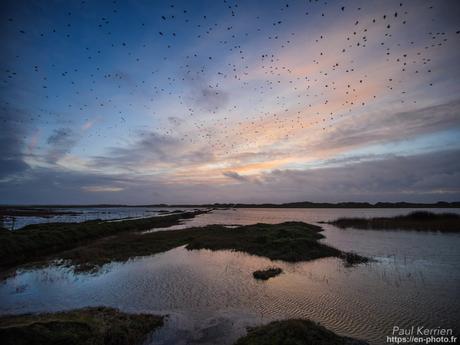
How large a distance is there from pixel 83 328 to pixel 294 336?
7346 millimetres

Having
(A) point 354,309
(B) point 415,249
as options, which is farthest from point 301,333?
(B) point 415,249

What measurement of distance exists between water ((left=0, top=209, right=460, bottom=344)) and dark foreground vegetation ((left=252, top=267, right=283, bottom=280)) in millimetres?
525

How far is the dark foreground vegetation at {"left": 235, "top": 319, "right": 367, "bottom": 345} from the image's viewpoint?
8594mm

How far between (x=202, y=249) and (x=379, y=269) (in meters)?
17.7

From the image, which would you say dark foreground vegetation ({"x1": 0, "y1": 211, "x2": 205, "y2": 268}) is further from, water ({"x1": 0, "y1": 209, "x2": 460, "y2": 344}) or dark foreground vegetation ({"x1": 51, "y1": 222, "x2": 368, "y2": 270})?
water ({"x1": 0, "y1": 209, "x2": 460, "y2": 344})

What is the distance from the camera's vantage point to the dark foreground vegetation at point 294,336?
8.59 m

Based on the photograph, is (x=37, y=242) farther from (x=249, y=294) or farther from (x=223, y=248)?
(x=249, y=294)

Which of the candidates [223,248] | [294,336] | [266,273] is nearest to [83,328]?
[294,336]

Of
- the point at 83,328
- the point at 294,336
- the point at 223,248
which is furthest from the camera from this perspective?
the point at 223,248

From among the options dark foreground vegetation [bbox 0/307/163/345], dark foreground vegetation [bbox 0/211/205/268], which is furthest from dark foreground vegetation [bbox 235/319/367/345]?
dark foreground vegetation [bbox 0/211/205/268]

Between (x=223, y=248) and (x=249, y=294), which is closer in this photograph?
(x=249, y=294)

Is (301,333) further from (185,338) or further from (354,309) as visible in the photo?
(354,309)

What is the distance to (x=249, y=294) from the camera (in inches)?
595

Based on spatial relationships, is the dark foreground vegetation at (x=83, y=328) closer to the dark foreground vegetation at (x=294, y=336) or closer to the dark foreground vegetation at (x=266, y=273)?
the dark foreground vegetation at (x=294, y=336)
